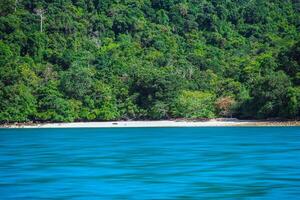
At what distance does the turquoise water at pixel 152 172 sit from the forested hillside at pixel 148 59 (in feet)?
108

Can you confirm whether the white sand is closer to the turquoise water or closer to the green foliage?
the green foliage

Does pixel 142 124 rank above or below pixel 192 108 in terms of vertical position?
below

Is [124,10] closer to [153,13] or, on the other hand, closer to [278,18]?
[153,13]

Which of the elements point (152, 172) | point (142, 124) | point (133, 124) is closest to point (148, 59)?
point (133, 124)

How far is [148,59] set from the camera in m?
91.2

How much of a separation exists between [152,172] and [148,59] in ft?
225

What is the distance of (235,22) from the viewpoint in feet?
380

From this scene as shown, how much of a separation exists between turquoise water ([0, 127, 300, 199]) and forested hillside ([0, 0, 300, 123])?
1299 inches

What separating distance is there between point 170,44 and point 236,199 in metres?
85.2

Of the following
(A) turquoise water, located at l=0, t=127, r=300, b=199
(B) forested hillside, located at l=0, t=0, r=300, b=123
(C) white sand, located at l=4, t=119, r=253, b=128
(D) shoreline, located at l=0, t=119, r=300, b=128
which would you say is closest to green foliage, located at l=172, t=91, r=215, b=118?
(B) forested hillside, located at l=0, t=0, r=300, b=123

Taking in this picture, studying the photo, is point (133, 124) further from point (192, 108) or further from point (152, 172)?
point (152, 172)

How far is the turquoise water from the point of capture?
1805cm

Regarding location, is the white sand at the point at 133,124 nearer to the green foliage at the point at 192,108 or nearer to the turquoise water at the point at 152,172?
the green foliage at the point at 192,108

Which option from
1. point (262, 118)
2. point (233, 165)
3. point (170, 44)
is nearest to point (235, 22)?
point (170, 44)
